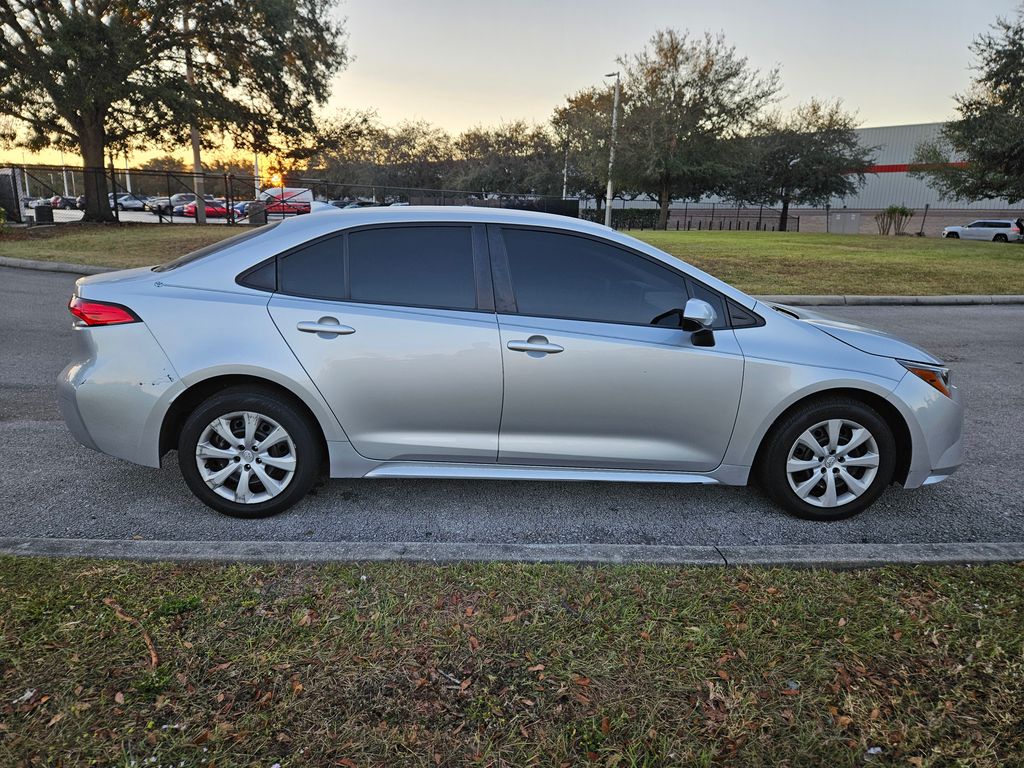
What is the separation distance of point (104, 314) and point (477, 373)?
194cm

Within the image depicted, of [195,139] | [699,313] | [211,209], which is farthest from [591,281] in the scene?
[211,209]

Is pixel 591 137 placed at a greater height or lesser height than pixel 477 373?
greater

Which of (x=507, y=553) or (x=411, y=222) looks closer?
(x=507, y=553)

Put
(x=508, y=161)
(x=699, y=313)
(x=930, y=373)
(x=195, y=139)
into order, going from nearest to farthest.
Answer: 1. (x=699, y=313)
2. (x=930, y=373)
3. (x=195, y=139)
4. (x=508, y=161)

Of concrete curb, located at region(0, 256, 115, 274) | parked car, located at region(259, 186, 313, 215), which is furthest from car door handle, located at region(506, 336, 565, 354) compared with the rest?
parked car, located at region(259, 186, 313, 215)

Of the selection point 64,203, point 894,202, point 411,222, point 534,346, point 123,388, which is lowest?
point 123,388

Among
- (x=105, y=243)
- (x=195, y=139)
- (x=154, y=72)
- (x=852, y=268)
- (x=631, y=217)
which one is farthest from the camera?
(x=631, y=217)

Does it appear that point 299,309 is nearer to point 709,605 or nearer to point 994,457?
point 709,605

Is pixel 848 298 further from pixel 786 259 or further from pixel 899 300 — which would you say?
pixel 786 259

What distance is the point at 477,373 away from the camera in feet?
12.0

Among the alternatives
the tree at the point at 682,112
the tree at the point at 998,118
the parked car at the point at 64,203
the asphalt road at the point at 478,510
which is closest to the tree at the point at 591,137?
the tree at the point at 682,112

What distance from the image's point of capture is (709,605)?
2.96 m

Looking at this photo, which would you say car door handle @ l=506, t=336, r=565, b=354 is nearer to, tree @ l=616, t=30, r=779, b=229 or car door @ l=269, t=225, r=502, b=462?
car door @ l=269, t=225, r=502, b=462

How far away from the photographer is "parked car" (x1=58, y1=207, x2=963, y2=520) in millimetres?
3645
